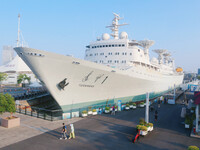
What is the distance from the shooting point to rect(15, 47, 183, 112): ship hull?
40.4 feet

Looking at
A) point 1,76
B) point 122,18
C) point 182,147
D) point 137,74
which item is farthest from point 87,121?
point 1,76

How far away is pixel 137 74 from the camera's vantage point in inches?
779

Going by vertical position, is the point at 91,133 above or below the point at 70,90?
below

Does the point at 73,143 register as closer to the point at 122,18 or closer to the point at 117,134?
the point at 117,134

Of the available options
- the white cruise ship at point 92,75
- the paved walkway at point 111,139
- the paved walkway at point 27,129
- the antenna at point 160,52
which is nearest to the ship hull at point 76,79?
the white cruise ship at point 92,75

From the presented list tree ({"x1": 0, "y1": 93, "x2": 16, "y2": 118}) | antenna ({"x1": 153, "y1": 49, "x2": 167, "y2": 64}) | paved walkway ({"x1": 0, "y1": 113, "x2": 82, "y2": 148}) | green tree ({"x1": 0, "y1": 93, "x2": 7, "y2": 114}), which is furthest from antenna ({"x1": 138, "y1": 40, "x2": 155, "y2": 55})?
green tree ({"x1": 0, "y1": 93, "x2": 7, "y2": 114})

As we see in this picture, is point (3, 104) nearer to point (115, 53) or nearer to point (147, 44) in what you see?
point (115, 53)

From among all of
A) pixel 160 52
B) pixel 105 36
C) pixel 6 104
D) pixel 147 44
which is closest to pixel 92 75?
pixel 6 104

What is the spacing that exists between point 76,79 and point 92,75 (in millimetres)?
1635

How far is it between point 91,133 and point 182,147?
5.34 meters

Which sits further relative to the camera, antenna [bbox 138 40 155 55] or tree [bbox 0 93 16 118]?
antenna [bbox 138 40 155 55]

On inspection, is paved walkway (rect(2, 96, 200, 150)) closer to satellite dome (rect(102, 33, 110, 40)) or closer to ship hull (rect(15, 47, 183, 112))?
ship hull (rect(15, 47, 183, 112))

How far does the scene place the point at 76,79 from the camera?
46.2 feet

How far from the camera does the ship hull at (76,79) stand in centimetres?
1233
